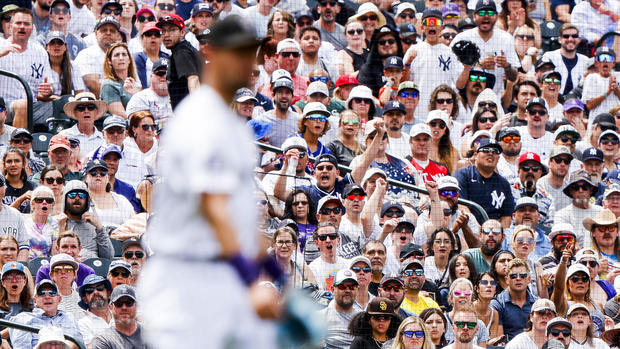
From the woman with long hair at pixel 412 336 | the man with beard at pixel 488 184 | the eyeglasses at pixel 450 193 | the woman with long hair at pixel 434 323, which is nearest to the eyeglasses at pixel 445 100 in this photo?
the man with beard at pixel 488 184

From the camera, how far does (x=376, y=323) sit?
10688 mm

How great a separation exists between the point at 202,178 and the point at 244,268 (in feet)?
1.18

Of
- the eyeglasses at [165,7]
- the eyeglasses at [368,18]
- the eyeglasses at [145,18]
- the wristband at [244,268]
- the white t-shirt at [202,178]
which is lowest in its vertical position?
the eyeglasses at [368,18]

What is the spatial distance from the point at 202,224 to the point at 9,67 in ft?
31.3

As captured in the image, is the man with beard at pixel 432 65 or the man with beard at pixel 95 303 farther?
the man with beard at pixel 432 65

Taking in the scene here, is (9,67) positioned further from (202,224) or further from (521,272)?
(202,224)

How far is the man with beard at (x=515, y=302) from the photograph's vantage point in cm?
1185

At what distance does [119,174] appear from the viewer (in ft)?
41.2

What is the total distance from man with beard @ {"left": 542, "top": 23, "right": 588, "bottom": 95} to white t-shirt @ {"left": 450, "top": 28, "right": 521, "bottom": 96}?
2.81 feet

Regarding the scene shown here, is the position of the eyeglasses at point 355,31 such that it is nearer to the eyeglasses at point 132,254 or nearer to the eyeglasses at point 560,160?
the eyeglasses at point 560,160

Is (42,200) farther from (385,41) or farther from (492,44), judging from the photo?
(492,44)

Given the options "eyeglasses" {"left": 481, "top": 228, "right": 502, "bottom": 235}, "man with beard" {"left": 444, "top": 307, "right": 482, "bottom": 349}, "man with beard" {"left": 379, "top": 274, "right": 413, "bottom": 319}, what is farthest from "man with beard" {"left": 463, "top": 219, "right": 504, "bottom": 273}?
"man with beard" {"left": 379, "top": 274, "right": 413, "bottom": 319}

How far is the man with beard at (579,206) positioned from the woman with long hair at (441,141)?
1.23m

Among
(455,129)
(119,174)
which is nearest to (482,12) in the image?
(455,129)
